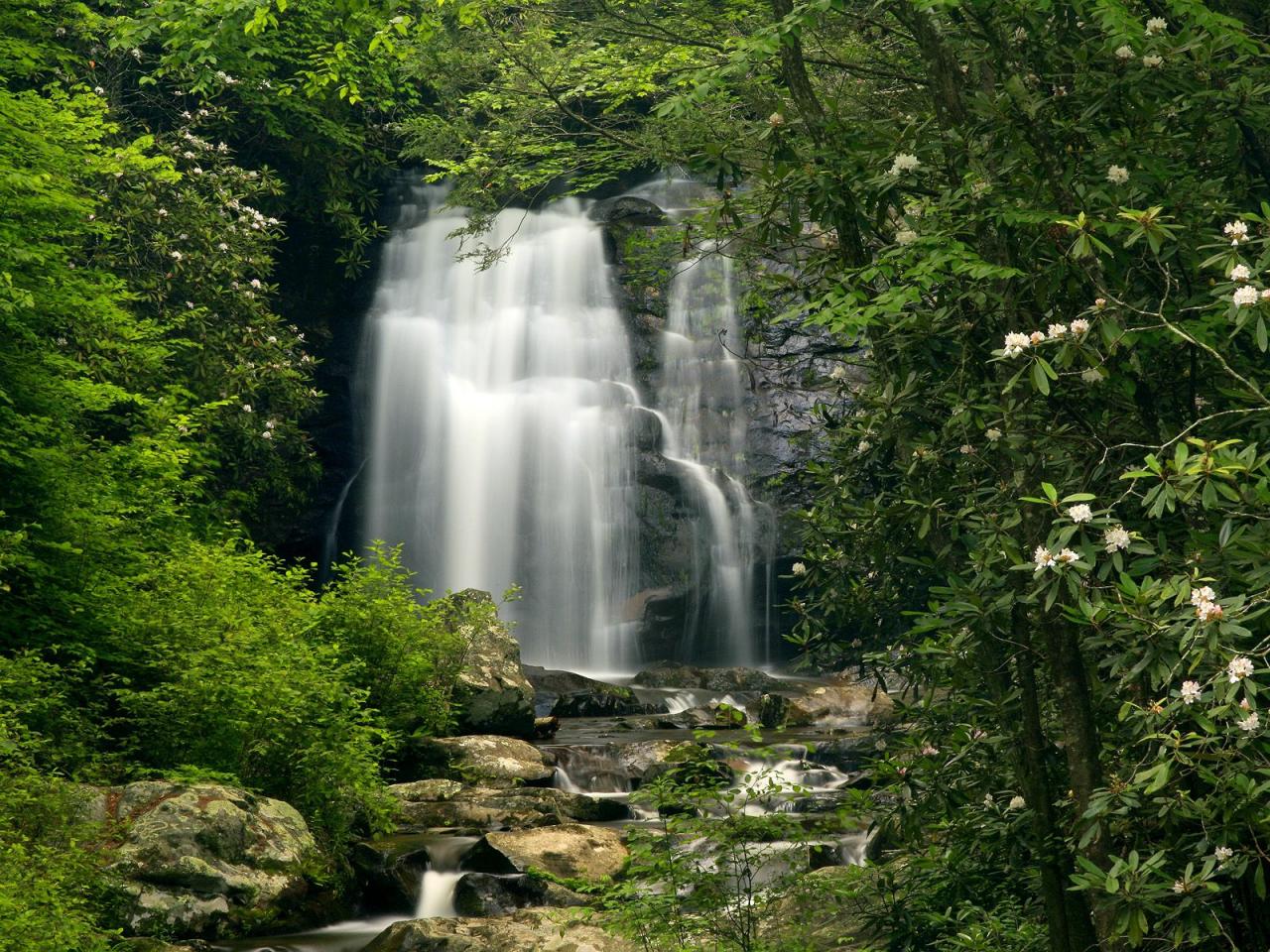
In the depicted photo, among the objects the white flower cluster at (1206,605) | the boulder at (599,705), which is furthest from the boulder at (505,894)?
the boulder at (599,705)

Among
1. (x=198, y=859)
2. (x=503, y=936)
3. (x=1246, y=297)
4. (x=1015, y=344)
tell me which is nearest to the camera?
(x=1246, y=297)

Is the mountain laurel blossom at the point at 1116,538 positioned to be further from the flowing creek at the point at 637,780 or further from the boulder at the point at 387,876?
the boulder at the point at 387,876

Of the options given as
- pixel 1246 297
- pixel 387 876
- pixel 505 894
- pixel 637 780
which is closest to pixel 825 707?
pixel 637 780

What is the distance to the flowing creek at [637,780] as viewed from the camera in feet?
25.5

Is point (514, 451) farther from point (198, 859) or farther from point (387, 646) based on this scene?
point (198, 859)

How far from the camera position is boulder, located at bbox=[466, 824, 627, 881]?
9.04 meters

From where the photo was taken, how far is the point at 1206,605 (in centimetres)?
324

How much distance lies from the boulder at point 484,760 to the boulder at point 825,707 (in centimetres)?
372

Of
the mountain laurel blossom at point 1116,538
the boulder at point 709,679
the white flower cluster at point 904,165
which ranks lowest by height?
the mountain laurel blossom at point 1116,538

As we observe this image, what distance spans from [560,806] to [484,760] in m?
1.65

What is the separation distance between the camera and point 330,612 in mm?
12328

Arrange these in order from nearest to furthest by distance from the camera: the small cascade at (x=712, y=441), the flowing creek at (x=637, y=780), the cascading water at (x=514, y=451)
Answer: the flowing creek at (x=637, y=780) → the cascading water at (x=514, y=451) → the small cascade at (x=712, y=441)

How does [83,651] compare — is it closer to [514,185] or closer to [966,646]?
[514,185]

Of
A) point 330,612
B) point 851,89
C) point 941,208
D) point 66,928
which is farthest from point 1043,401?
point 330,612
